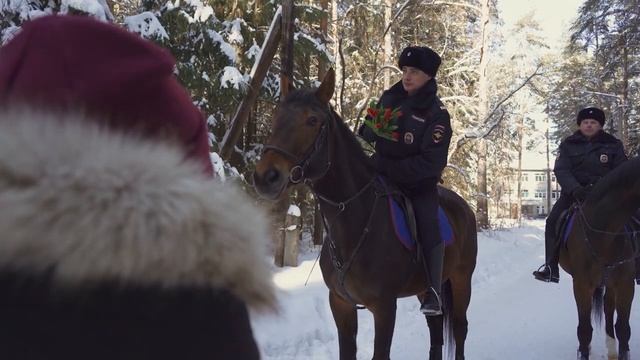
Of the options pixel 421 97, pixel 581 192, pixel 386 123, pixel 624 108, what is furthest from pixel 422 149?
pixel 624 108

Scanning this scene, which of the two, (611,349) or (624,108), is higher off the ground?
(624,108)

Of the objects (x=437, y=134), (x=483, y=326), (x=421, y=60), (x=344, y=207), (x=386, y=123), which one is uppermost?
(x=421, y=60)

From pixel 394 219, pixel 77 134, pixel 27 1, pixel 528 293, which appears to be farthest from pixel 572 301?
pixel 77 134

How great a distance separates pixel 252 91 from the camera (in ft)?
27.9

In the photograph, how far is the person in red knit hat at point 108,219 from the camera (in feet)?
2.81

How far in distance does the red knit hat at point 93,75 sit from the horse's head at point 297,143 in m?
2.75

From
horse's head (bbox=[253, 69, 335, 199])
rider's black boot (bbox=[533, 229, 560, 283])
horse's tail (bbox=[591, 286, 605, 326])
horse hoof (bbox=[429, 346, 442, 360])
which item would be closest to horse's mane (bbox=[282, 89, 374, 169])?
horse's head (bbox=[253, 69, 335, 199])

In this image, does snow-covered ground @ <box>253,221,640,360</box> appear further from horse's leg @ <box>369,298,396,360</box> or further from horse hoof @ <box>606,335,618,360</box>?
horse's leg @ <box>369,298,396,360</box>

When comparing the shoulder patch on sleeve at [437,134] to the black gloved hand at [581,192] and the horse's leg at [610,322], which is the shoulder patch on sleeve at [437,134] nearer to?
the black gloved hand at [581,192]

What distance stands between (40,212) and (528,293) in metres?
11.4

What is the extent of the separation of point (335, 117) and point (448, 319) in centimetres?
271

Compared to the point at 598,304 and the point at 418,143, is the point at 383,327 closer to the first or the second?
the point at 418,143

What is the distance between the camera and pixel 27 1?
6.95 m

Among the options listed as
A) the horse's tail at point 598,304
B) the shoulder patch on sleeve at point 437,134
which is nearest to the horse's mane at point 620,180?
the horse's tail at point 598,304
